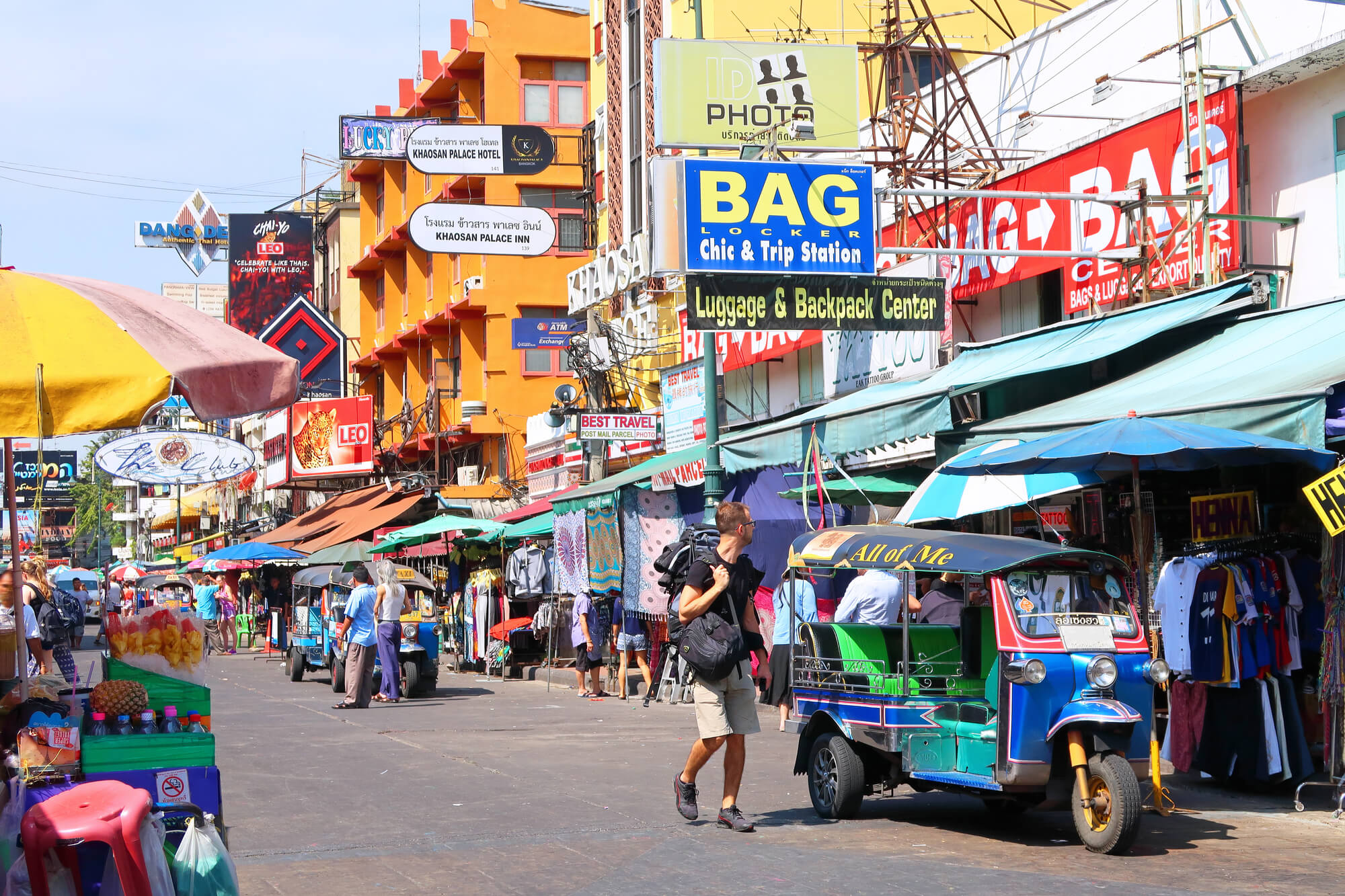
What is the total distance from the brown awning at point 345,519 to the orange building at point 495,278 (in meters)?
1.36

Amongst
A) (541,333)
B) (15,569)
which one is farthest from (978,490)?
(541,333)

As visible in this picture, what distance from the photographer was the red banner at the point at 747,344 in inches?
861

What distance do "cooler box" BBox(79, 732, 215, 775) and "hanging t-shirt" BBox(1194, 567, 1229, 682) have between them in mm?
6859

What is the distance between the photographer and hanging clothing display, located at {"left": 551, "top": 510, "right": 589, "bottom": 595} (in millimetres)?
22328

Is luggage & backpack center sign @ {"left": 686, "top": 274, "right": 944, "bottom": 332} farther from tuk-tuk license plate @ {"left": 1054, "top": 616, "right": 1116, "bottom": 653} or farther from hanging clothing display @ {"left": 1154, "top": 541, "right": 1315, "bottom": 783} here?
tuk-tuk license plate @ {"left": 1054, "top": 616, "right": 1116, "bottom": 653}

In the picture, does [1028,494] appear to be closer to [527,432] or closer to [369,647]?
[369,647]

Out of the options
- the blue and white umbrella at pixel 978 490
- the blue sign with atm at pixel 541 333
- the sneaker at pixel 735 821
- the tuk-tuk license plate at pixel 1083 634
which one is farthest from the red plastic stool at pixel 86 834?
the blue sign with atm at pixel 541 333

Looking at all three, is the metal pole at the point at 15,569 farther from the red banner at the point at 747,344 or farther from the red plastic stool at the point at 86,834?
the red banner at the point at 747,344

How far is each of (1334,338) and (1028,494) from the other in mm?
2517

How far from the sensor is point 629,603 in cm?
2080

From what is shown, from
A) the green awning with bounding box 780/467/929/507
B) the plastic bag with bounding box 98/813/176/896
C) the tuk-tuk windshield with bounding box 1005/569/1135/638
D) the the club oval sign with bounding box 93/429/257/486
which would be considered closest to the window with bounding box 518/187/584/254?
the green awning with bounding box 780/467/929/507

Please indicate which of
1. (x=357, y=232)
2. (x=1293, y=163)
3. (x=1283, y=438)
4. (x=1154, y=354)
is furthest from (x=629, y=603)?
(x=357, y=232)

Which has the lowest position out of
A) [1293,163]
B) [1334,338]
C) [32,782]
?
[32,782]

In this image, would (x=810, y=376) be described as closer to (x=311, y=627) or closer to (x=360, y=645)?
(x=360, y=645)
